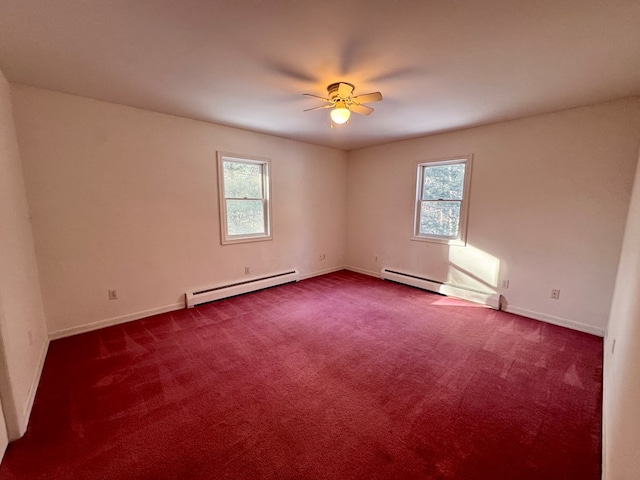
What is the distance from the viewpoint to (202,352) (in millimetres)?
2545

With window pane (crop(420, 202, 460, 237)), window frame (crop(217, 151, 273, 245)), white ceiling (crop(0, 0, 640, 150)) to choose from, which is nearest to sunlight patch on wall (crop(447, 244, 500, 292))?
window pane (crop(420, 202, 460, 237))

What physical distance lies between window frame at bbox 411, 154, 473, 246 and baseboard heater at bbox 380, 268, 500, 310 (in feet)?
2.20

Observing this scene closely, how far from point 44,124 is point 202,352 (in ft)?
8.87

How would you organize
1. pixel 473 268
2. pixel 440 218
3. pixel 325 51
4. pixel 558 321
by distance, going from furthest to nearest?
pixel 440 218 < pixel 473 268 < pixel 558 321 < pixel 325 51

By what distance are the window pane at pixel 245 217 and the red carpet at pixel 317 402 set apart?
59.1 inches

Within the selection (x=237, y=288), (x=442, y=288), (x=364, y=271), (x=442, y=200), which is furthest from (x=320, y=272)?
(x=442, y=200)

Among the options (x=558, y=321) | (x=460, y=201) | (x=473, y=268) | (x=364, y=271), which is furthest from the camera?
(x=364, y=271)

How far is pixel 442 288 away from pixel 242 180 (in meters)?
3.60

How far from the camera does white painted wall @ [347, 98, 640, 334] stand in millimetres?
2734

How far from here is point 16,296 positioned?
6.24ft

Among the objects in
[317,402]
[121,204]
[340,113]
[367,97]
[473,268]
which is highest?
[367,97]

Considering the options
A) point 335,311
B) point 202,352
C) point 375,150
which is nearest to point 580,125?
point 375,150

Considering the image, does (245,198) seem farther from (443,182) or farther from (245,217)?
(443,182)

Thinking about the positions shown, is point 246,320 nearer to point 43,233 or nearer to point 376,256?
point 43,233
